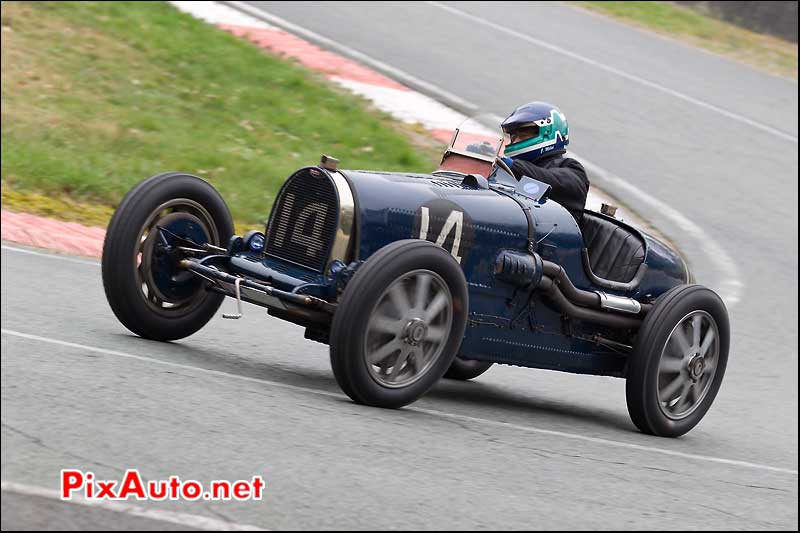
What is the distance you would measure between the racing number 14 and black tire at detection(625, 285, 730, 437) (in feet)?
3.93

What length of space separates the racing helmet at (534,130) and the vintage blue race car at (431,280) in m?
0.20

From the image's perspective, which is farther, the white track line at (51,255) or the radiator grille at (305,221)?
the white track line at (51,255)

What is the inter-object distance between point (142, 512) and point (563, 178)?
147 inches

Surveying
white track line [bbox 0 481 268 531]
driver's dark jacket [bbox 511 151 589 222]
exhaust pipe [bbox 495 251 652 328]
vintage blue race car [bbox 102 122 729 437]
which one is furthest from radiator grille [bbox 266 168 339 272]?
white track line [bbox 0 481 268 531]

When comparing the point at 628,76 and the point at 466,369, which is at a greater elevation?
the point at 628,76

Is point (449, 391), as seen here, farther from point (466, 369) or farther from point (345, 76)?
point (345, 76)

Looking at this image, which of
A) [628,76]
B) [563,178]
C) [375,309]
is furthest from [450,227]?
[628,76]

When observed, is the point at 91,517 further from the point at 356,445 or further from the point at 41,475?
the point at 356,445

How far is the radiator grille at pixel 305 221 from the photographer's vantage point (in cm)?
619

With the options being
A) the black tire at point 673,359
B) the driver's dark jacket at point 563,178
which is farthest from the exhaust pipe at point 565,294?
the driver's dark jacket at point 563,178

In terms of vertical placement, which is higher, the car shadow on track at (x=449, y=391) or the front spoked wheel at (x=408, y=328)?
the front spoked wheel at (x=408, y=328)

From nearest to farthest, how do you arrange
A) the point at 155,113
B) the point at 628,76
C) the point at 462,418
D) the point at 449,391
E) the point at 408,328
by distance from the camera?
the point at 408,328 → the point at 462,418 → the point at 449,391 → the point at 155,113 → the point at 628,76

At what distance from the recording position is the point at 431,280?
234 inches

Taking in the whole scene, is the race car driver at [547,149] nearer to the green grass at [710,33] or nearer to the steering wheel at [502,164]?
the steering wheel at [502,164]
